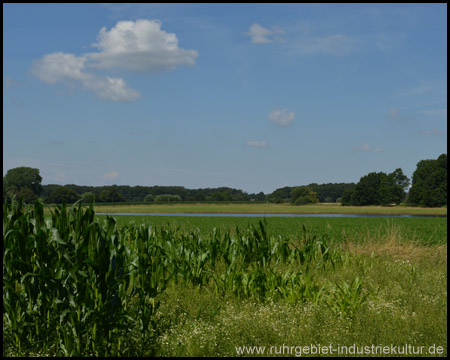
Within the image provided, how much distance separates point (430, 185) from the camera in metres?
89.1

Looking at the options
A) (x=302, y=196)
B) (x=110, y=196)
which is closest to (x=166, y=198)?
(x=110, y=196)

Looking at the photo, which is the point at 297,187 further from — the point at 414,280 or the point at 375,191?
the point at 414,280

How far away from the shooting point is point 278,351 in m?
5.84

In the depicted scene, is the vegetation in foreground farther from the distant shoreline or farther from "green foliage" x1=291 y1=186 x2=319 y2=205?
"green foliage" x1=291 y1=186 x2=319 y2=205

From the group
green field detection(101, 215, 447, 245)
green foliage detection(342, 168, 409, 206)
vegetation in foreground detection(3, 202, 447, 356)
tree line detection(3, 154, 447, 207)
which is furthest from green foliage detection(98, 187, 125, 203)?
vegetation in foreground detection(3, 202, 447, 356)

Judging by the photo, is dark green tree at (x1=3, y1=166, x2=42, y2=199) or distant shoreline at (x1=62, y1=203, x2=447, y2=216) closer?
distant shoreline at (x1=62, y1=203, x2=447, y2=216)

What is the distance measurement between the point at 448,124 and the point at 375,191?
9708 centimetres

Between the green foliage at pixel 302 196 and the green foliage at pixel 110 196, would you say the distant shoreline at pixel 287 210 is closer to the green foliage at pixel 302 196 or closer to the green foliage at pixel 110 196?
the green foliage at pixel 110 196

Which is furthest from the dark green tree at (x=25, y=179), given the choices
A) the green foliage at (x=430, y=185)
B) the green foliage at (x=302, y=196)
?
the green foliage at (x=430, y=185)

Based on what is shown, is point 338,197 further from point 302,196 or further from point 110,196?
point 110,196

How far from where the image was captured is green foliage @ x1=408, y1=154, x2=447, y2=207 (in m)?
86.3

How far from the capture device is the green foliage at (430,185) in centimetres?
8631

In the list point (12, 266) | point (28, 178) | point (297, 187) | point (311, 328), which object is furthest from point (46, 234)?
point (297, 187)

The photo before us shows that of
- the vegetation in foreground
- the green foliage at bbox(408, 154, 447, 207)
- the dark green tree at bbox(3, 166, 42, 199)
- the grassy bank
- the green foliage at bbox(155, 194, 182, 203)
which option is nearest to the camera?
the vegetation in foreground
